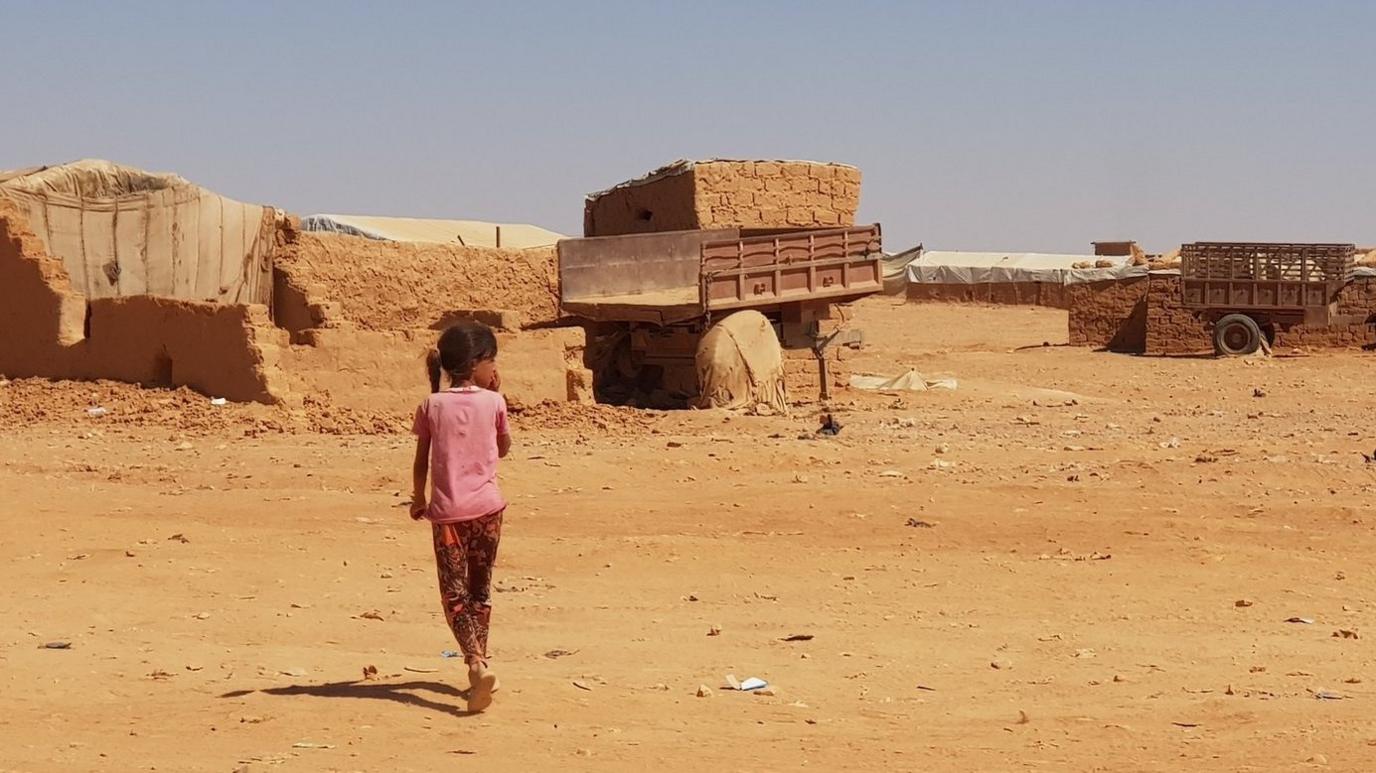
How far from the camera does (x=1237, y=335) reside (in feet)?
87.6

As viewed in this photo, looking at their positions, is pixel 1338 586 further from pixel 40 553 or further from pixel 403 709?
pixel 40 553

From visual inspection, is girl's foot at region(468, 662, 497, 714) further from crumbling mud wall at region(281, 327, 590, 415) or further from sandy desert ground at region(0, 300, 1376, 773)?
crumbling mud wall at region(281, 327, 590, 415)

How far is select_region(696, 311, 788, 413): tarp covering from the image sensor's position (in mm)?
16625

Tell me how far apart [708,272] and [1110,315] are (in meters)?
14.6

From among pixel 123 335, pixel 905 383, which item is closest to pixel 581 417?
pixel 123 335

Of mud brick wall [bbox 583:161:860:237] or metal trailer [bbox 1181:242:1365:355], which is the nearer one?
mud brick wall [bbox 583:161:860:237]

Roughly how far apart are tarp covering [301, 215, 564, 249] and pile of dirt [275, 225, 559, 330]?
1473 cm

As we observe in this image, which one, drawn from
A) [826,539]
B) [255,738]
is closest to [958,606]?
[826,539]

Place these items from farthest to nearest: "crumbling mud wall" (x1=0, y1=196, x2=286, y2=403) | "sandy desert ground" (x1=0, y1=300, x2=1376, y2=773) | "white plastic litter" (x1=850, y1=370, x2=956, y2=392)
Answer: "white plastic litter" (x1=850, y1=370, x2=956, y2=392) → "crumbling mud wall" (x1=0, y1=196, x2=286, y2=403) → "sandy desert ground" (x1=0, y1=300, x2=1376, y2=773)

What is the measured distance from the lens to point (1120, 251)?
5016 cm

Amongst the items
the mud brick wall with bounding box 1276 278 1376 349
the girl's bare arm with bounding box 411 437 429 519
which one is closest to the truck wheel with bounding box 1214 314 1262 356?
the mud brick wall with bounding box 1276 278 1376 349

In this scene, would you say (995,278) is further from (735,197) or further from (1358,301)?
(735,197)

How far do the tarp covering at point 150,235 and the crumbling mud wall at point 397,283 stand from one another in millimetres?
345

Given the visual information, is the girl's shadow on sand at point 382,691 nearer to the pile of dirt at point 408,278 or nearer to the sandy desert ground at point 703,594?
the sandy desert ground at point 703,594
